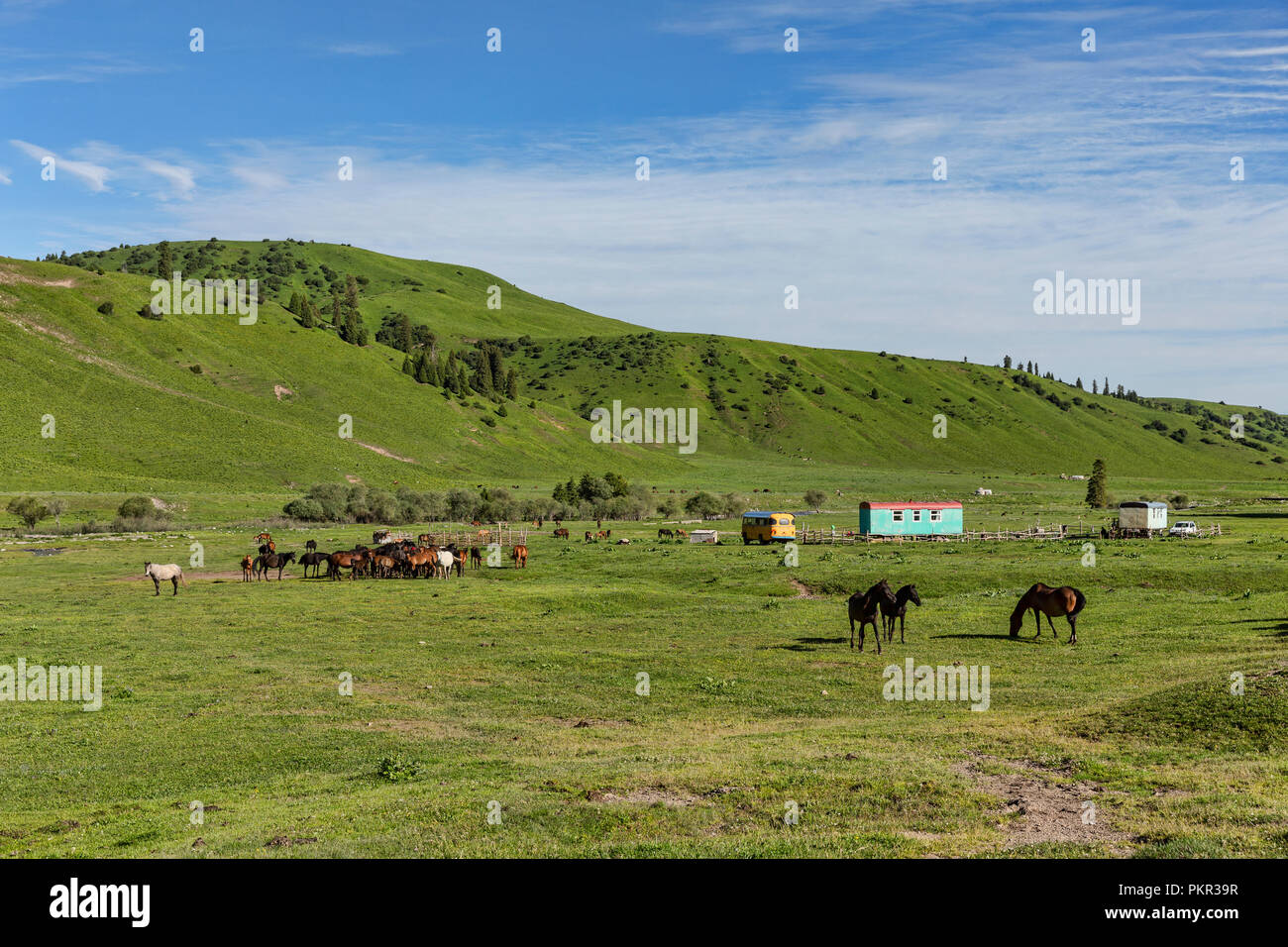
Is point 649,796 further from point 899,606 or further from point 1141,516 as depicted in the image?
point 1141,516

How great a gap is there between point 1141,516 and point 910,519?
17.4 m

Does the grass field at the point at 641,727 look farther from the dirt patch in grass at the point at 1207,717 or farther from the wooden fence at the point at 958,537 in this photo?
the wooden fence at the point at 958,537

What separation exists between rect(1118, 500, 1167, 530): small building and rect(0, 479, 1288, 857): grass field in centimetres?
3073

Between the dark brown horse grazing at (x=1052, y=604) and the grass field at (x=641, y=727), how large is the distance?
2.19 feet

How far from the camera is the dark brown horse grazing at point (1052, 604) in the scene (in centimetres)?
2906

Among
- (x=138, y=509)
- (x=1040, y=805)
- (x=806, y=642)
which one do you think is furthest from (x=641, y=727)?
(x=138, y=509)

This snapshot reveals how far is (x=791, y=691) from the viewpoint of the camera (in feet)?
78.1

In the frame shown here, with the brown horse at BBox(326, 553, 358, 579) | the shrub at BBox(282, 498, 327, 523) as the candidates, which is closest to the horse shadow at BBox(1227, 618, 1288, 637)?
the brown horse at BBox(326, 553, 358, 579)

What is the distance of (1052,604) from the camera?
29688mm

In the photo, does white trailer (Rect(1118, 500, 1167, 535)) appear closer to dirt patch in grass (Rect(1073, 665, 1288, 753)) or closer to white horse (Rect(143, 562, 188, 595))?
dirt patch in grass (Rect(1073, 665, 1288, 753))

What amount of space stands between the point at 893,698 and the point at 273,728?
13.7 metres
